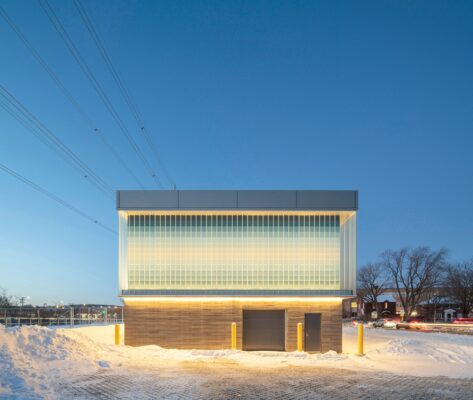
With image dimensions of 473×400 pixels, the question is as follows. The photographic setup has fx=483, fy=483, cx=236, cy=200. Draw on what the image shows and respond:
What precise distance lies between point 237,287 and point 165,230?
3879 millimetres

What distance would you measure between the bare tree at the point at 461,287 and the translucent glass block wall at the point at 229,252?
69.2 m

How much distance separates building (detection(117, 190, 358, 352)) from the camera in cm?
1986

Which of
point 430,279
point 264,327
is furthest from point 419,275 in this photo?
point 264,327

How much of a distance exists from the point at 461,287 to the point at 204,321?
7338 cm

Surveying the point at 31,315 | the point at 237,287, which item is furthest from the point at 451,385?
the point at 31,315

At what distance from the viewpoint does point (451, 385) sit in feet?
39.3

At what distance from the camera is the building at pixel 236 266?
19859 mm

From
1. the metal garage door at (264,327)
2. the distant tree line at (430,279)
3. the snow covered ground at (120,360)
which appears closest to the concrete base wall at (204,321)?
the metal garage door at (264,327)

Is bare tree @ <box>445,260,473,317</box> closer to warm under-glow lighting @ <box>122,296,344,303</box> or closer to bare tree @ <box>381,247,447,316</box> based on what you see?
bare tree @ <box>381,247,447,316</box>

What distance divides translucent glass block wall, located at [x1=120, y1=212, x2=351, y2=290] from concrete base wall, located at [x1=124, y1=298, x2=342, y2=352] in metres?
0.69

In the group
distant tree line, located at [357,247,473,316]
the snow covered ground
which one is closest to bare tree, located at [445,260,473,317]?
distant tree line, located at [357,247,473,316]

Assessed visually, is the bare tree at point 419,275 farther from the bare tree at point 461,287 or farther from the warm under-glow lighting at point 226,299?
the warm under-glow lighting at point 226,299

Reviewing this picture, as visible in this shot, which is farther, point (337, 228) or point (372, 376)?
point (337, 228)

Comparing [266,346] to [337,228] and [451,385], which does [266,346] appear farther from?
[451,385]
